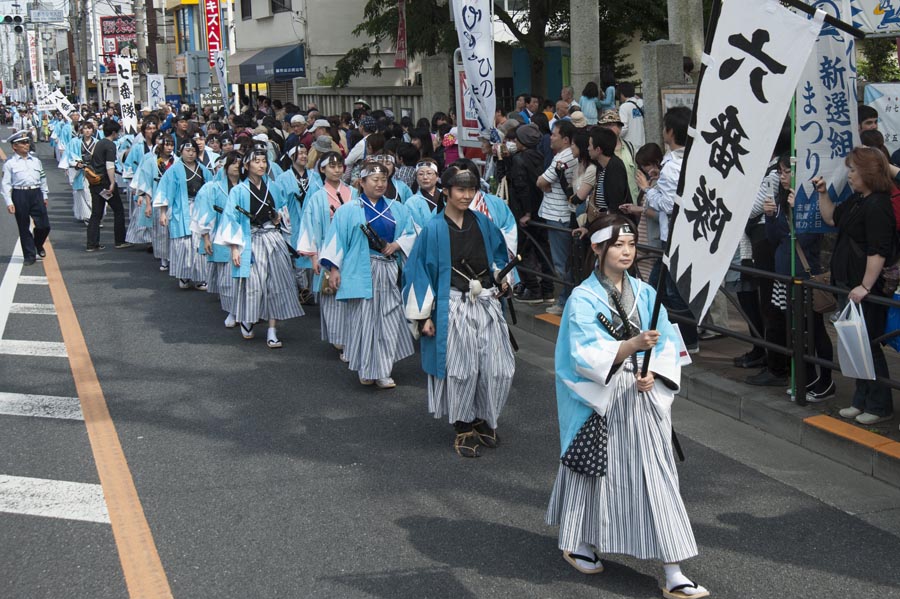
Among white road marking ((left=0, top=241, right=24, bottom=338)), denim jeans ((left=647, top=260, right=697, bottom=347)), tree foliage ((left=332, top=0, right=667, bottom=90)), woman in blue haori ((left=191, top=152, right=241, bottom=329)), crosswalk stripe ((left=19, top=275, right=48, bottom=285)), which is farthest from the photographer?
tree foliage ((left=332, top=0, right=667, bottom=90))

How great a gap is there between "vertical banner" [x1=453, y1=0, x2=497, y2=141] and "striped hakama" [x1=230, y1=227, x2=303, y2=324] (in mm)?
2306

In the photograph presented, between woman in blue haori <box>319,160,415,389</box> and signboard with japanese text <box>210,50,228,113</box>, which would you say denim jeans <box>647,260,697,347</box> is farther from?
signboard with japanese text <box>210,50,228,113</box>

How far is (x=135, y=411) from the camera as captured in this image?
759 centimetres

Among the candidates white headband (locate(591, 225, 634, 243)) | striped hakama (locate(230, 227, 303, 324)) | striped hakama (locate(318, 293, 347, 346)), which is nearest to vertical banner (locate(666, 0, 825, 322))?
white headband (locate(591, 225, 634, 243))

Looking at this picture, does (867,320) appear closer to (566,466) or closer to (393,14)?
(566,466)

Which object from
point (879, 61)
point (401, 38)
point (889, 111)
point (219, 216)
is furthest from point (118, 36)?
point (889, 111)

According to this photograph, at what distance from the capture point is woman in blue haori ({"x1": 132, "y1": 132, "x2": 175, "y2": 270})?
1441 cm

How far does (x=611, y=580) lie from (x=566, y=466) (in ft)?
1.85

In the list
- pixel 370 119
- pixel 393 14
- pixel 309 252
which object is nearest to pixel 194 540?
pixel 309 252

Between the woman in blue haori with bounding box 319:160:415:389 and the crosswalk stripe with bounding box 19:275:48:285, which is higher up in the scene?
the woman in blue haori with bounding box 319:160:415:389

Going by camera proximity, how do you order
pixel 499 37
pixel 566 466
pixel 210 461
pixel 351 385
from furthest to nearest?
pixel 499 37 → pixel 351 385 → pixel 210 461 → pixel 566 466

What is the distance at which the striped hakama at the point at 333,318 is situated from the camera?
876 cm

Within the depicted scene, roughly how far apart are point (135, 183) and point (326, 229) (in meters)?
7.56

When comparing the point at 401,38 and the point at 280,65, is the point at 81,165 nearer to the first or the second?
the point at 401,38
